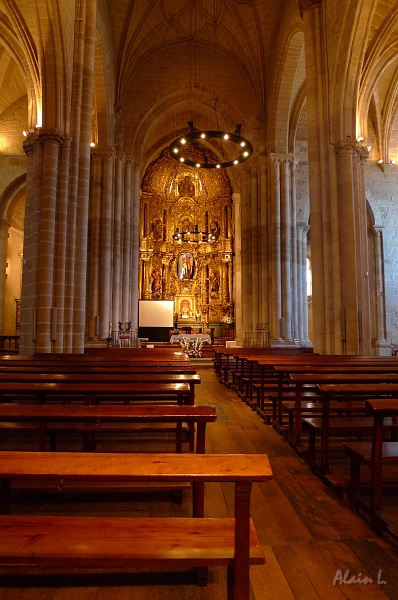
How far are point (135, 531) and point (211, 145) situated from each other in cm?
2437

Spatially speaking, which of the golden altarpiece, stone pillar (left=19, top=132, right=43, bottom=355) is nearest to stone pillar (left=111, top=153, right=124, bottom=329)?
stone pillar (left=19, top=132, right=43, bottom=355)

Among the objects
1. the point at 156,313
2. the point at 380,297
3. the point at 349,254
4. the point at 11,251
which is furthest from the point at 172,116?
the point at 349,254

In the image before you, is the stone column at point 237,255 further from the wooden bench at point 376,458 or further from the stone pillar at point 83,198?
the wooden bench at point 376,458

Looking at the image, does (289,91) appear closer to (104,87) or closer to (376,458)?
(104,87)

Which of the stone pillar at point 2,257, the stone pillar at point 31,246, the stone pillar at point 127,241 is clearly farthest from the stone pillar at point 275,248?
the stone pillar at point 2,257

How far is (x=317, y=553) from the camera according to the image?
2.32 metres

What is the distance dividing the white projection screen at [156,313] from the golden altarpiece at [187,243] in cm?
88

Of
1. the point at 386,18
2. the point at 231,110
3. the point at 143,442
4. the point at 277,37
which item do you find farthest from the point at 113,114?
the point at 143,442

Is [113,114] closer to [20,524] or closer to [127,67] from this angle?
[127,67]

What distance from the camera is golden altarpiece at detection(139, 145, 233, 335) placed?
85.0 feet

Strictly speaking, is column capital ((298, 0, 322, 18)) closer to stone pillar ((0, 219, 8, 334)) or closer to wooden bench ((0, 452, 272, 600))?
wooden bench ((0, 452, 272, 600))

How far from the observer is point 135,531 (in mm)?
1593

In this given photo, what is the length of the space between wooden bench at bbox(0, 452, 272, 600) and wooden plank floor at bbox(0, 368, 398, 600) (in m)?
0.49

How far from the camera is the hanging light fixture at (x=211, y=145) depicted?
1121 centimetres
